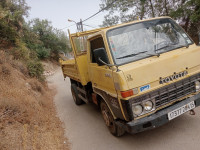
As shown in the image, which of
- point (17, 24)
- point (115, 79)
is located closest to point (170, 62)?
point (115, 79)

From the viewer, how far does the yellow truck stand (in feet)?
8.55

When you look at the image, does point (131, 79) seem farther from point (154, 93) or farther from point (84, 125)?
point (84, 125)

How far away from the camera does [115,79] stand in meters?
2.71

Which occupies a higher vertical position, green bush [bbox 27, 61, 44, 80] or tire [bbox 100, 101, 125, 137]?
green bush [bbox 27, 61, 44, 80]

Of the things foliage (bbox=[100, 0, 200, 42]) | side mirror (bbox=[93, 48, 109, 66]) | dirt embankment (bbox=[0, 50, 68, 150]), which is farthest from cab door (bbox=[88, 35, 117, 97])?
foliage (bbox=[100, 0, 200, 42])

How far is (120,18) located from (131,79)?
19.4 metres

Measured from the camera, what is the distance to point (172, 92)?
2.83m

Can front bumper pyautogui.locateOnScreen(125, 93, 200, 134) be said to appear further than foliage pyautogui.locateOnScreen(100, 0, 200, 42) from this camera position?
No

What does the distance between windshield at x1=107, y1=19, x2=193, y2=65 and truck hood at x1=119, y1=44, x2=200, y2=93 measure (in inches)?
6.2

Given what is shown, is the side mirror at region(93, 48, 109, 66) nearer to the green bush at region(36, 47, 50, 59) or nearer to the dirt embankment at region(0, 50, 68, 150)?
the dirt embankment at region(0, 50, 68, 150)

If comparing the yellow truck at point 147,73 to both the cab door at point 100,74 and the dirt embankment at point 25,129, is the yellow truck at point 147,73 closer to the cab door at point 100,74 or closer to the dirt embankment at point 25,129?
the cab door at point 100,74

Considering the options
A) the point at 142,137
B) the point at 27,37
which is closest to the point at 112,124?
the point at 142,137

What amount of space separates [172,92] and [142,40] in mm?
1115

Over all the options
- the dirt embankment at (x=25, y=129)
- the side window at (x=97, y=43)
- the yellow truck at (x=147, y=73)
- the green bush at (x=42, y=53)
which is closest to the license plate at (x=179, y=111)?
the yellow truck at (x=147, y=73)
